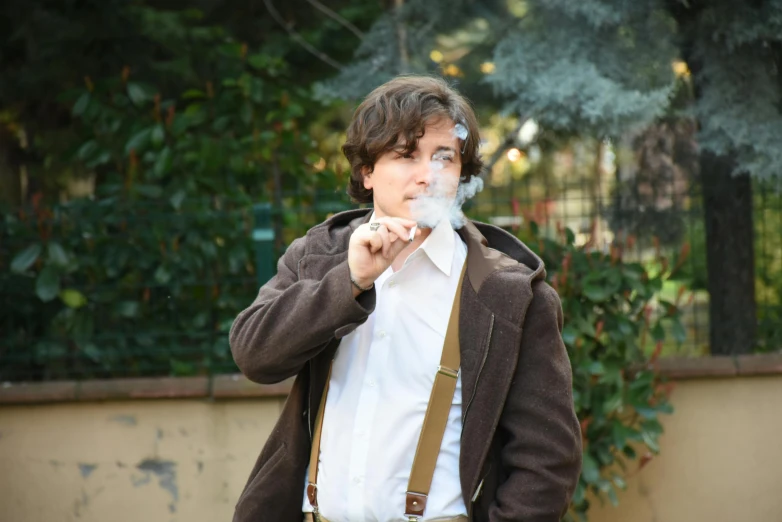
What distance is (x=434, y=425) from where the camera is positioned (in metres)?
1.94

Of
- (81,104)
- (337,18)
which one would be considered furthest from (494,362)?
(337,18)

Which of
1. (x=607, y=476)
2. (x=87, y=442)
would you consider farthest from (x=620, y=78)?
(x=87, y=442)

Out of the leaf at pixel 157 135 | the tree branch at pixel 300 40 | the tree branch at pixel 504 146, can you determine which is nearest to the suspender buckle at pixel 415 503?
Answer: the tree branch at pixel 504 146

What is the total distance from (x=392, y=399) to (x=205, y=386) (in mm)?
2696

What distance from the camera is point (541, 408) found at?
1946mm

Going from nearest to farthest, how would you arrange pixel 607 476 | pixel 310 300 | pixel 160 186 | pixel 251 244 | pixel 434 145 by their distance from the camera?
1. pixel 310 300
2. pixel 434 145
3. pixel 607 476
4. pixel 251 244
5. pixel 160 186

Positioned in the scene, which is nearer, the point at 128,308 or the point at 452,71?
the point at 128,308

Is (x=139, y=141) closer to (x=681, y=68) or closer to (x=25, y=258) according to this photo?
(x=25, y=258)

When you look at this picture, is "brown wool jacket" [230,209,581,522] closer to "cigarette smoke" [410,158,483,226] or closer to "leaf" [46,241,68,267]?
"cigarette smoke" [410,158,483,226]

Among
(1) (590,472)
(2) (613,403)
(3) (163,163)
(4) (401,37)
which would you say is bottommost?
(1) (590,472)

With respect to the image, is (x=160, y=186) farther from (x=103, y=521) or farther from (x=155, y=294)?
(x=103, y=521)

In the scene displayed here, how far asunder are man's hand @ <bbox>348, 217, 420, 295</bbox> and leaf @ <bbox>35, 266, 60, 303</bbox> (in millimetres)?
3178

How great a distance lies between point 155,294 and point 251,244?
562 millimetres

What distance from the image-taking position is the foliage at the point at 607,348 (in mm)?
4082
